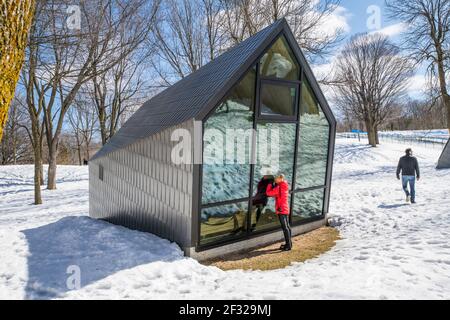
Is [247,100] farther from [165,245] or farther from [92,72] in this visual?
[92,72]

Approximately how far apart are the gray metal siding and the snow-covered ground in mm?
489

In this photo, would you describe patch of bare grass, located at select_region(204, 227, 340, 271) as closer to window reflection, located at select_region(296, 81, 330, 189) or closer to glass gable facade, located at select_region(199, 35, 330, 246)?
glass gable facade, located at select_region(199, 35, 330, 246)

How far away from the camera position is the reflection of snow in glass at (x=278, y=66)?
6.46m

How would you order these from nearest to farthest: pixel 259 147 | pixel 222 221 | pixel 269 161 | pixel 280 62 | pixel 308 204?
pixel 222 221, pixel 259 147, pixel 280 62, pixel 269 161, pixel 308 204

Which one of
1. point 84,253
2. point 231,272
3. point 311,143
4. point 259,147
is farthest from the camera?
point 311,143

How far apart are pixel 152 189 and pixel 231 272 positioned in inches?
113

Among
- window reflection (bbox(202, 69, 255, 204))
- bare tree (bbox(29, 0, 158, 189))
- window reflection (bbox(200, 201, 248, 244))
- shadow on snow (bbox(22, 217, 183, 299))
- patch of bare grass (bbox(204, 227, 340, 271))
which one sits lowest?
patch of bare grass (bbox(204, 227, 340, 271))

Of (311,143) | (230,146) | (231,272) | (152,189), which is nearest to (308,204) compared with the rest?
(311,143)

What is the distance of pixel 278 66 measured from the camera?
21.8 feet

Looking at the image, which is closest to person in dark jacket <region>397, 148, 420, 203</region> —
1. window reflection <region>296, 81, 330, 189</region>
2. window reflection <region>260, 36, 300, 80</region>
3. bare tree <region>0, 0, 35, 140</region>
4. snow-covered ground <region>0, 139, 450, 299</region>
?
snow-covered ground <region>0, 139, 450, 299</region>

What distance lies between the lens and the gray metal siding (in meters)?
5.58

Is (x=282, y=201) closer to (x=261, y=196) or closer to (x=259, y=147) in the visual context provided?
(x=261, y=196)
